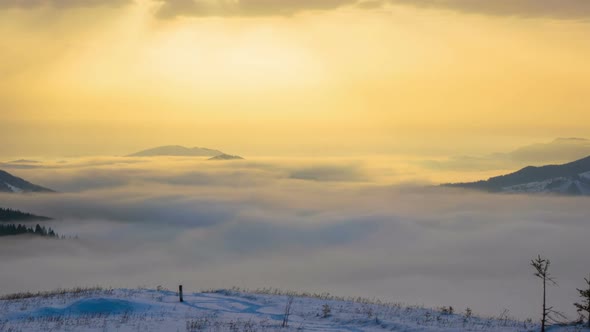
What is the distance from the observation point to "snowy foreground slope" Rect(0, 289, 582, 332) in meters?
34.1

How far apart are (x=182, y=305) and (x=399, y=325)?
13.7 metres

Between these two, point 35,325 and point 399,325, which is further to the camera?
point 399,325

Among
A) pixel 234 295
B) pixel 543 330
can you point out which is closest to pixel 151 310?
pixel 234 295

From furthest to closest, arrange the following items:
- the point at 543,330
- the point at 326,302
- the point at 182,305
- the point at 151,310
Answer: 1. the point at 326,302
2. the point at 182,305
3. the point at 151,310
4. the point at 543,330

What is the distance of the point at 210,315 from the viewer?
3825cm

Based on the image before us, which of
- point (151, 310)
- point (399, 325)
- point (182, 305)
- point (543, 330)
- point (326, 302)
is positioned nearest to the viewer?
point (543, 330)

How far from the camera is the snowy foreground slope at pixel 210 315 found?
34125 millimetres

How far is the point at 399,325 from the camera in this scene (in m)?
36.2

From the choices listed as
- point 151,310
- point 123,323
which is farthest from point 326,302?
point 123,323

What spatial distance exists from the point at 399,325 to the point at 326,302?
415 inches

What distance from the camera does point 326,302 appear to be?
46125 mm

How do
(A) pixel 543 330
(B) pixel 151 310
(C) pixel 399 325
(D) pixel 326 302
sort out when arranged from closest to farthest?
1. (A) pixel 543 330
2. (C) pixel 399 325
3. (B) pixel 151 310
4. (D) pixel 326 302

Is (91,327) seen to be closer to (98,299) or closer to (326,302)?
(98,299)

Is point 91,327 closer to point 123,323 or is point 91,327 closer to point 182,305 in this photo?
point 123,323
